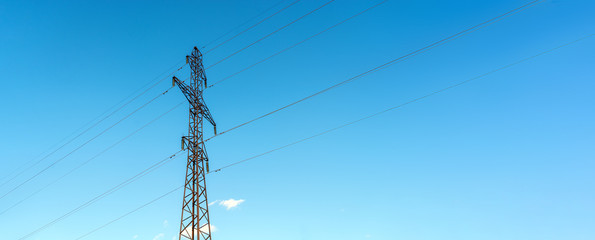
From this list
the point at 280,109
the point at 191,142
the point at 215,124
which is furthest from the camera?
the point at 215,124

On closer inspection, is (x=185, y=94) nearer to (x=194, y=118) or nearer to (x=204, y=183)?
(x=194, y=118)

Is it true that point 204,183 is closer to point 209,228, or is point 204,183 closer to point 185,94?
point 209,228

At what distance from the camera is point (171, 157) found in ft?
69.3

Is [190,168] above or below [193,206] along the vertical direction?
above

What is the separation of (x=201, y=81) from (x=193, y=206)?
33.7ft

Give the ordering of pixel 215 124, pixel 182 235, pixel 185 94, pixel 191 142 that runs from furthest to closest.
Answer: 1. pixel 215 124
2. pixel 185 94
3. pixel 191 142
4. pixel 182 235

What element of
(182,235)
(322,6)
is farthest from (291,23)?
(182,235)

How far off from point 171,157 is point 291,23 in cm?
1364

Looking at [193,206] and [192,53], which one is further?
[192,53]

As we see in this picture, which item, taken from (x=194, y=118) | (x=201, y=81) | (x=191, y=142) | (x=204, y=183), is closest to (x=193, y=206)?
(x=204, y=183)

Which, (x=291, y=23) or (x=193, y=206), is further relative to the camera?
(x=291, y=23)

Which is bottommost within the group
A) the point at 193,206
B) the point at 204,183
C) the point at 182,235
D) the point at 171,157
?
the point at 182,235

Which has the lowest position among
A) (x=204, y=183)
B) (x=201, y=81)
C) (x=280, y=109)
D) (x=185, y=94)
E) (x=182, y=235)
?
(x=182, y=235)

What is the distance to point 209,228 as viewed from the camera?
17531mm
